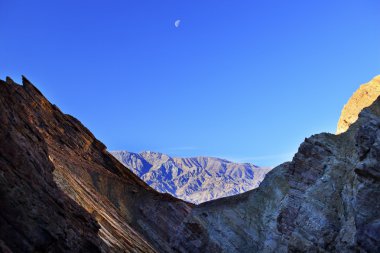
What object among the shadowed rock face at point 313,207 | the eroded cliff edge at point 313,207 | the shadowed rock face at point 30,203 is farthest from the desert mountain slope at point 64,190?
the eroded cliff edge at point 313,207

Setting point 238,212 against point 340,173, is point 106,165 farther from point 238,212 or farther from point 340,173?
point 340,173

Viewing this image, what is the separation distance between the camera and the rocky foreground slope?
31.8 metres

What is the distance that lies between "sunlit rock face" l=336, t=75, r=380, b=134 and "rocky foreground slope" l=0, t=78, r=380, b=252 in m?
18.8

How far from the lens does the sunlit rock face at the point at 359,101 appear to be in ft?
245

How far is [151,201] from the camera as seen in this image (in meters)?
77.6

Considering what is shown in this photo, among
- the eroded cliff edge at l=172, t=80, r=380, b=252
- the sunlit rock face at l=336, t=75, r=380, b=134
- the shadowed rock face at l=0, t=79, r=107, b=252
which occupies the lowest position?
the shadowed rock face at l=0, t=79, r=107, b=252

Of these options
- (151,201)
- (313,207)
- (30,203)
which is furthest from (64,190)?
(151,201)

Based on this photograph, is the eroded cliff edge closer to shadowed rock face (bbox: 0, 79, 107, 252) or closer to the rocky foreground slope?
the rocky foreground slope

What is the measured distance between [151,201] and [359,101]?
39.3 metres

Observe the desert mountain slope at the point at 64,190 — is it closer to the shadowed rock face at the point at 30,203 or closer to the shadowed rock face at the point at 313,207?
the shadowed rock face at the point at 30,203

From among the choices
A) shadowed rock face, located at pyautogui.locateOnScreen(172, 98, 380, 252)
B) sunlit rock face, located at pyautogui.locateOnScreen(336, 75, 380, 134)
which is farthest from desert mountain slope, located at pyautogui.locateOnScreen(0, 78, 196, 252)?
sunlit rock face, located at pyautogui.locateOnScreen(336, 75, 380, 134)

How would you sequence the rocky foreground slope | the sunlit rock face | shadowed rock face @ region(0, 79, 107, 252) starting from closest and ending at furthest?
shadowed rock face @ region(0, 79, 107, 252)
the rocky foreground slope
the sunlit rock face

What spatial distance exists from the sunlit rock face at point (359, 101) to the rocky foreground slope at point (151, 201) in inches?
741

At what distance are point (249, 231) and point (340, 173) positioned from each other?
19913 mm
